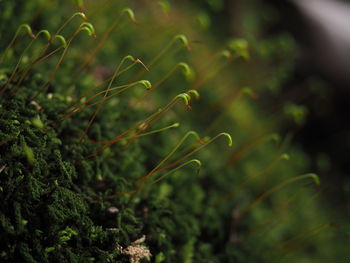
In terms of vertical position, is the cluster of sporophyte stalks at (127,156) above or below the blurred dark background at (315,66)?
below

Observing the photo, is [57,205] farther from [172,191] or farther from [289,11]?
[289,11]

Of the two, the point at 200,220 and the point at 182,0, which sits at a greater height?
the point at 182,0

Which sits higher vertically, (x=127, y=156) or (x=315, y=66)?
(x=315, y=66)

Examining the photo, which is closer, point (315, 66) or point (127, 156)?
point (127, 156)

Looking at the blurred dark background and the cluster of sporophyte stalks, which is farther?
the blurred dark background

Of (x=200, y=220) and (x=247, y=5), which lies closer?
(x=200, y=220)

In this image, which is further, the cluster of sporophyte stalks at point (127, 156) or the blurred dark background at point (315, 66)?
the blurred dark background at point (315, 66)

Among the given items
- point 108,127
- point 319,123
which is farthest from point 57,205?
point 319,123

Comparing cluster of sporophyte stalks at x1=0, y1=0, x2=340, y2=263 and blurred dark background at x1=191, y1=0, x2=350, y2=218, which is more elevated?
blurred dark background at x1=191, y1=0, x2=350, y2=218
